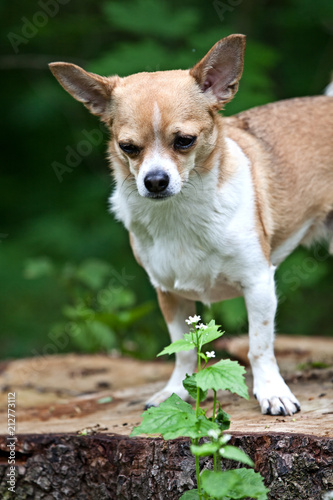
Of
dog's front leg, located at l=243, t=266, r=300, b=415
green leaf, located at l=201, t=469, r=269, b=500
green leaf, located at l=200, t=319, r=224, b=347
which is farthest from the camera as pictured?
dog's front leg, located at l=243, t=266, r=300, b=415

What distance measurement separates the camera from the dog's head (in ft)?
10.7

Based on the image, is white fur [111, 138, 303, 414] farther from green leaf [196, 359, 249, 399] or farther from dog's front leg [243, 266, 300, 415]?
green leaf [196, 359, 249, 399]

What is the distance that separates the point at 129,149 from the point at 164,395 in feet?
5.42

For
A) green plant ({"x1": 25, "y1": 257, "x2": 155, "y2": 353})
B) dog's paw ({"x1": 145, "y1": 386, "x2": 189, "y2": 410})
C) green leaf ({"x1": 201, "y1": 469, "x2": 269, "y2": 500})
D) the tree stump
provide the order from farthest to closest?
green plant ({"x1": 25, "y1": 257, "x2": 155, "y2": 353}), dog's paw ({"x1": 145, "y1": 386, "x2": 189, "y2": 410}), the tree stump, green leaf ({"x1": 201, "y1": 469, "x2": 269, "y2": 500})

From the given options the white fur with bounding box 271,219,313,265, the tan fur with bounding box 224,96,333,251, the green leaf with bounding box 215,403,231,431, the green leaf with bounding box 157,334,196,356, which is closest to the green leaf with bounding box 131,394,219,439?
the green leaf with bounding box 215,403,231,431

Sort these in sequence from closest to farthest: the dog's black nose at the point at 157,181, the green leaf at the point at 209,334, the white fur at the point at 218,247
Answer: the green leaf at the point at 209,334, the dog's black nose at the point at 157,181, the white fur at the point at 218,247

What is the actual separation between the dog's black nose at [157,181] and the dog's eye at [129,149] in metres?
Result: 0.21

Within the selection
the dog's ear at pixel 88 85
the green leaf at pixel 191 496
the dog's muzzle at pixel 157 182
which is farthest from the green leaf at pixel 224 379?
the dog's ear at pixel 88 85

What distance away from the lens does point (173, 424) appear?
8.26ft

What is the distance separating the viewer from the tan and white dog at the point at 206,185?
3.34 m

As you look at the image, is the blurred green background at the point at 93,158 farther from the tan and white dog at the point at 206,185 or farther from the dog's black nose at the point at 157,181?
the dog's black nose at the point at 157,181

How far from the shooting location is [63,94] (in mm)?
7578

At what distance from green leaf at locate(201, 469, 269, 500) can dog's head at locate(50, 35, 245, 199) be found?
56.3 inches

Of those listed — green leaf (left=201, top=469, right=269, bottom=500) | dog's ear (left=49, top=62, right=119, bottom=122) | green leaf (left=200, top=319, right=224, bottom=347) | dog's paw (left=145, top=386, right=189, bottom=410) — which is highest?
dog's ear (left=49, top=62, right=119, bottom=122)
